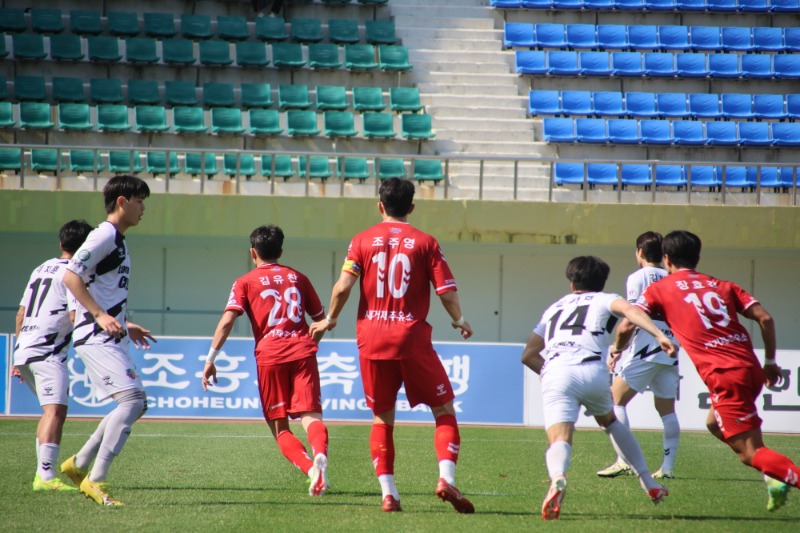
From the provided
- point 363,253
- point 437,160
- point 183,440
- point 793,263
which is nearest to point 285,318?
point 363,253

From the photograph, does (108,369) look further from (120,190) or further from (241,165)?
(241,165)

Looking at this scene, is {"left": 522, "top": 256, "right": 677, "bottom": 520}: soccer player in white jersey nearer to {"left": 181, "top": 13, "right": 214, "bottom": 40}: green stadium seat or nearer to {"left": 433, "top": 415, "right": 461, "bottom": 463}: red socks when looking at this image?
{"left": 433, "top": 415, "right": 461, "bottom": 463}: red socks

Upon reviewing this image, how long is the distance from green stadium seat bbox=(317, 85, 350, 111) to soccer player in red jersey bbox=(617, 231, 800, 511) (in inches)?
658

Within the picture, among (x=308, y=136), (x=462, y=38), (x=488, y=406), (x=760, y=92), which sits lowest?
(x=488, y=406)

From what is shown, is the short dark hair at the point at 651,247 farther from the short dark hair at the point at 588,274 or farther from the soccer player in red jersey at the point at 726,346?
the short dark hair at the point at 588,274

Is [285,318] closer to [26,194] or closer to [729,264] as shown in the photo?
[26,194]

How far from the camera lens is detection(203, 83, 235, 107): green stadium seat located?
22.0 m

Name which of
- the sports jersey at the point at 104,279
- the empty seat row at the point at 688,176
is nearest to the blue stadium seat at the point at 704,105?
the empty seat row at the point at 688,176

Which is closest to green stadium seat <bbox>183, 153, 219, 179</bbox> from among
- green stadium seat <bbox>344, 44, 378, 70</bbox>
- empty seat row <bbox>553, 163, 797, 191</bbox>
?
green stadium seat <bbox>344, 44, 378, 70</bbox>

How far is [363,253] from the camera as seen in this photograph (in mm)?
6234

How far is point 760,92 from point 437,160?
10.6 meters

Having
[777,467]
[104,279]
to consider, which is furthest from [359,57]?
[777,467]

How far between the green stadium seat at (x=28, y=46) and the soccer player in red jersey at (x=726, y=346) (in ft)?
65.2

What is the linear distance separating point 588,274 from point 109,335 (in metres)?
3.18
